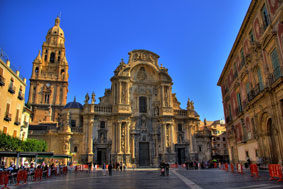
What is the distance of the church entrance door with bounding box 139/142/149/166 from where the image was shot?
38.6 metres

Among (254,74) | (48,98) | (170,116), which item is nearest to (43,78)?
(48,98)

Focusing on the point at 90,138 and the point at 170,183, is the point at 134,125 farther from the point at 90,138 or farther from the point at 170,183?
the point at 170,183

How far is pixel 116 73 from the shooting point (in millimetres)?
41031

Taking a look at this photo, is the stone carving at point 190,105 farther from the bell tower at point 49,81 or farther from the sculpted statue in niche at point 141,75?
the bell tower at point 49,81

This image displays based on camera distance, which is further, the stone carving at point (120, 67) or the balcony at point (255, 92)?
the stone carving at point (120, 67)

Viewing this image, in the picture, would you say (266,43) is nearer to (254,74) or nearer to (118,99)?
(254,74)

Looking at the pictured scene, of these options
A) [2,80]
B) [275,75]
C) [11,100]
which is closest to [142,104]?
[11,100]

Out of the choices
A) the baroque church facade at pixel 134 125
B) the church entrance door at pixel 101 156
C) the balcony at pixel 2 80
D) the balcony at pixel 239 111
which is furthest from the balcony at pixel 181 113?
the balcony at pixel 2 80

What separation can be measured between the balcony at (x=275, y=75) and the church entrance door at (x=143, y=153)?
25173 millimetres

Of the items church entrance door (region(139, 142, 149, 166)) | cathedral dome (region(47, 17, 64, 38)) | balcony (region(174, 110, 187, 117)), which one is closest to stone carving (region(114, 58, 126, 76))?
balcony (region(174, 110, 187, 117))

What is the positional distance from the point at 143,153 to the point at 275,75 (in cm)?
2621

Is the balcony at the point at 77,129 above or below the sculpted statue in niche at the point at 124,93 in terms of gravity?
below

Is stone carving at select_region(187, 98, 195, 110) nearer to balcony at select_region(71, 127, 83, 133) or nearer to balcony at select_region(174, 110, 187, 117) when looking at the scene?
balcony at select_region(174, 110, 187, 117)

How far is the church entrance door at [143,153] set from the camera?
1519 inches
